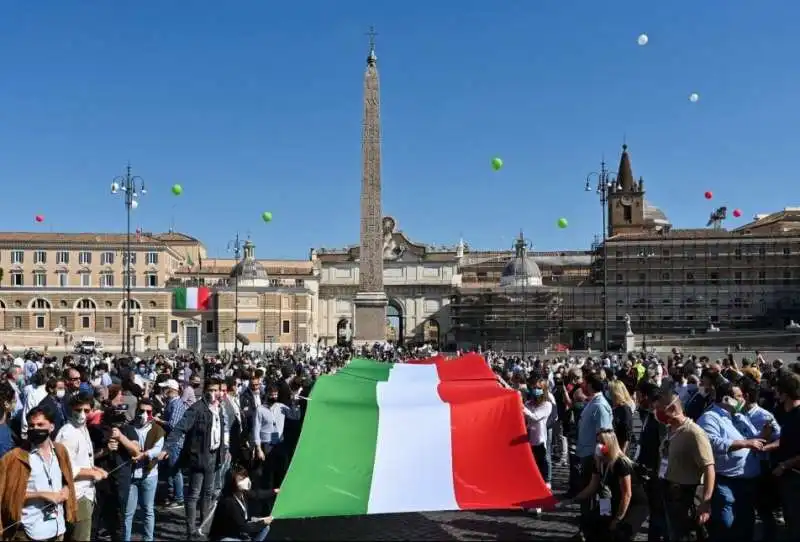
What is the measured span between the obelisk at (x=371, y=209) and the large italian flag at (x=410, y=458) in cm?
3390

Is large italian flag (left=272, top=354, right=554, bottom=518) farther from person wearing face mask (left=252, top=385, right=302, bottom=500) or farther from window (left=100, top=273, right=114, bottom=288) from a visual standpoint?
window (left=100, top=273, right=114, bottom=288)

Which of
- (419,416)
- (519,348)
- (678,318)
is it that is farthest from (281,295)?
(419,416)

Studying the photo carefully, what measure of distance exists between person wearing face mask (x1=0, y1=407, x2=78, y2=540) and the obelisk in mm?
36506

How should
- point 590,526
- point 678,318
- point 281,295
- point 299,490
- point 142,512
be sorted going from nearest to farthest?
point 590,526
point 299,490
point 142,512
point 678,318
point 281,295

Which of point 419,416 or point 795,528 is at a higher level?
point 419,416

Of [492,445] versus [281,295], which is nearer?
[492,445]

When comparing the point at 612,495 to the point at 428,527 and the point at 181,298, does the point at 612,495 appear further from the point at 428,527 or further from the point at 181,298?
the point at 181,298

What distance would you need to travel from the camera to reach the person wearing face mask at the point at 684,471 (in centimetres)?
575

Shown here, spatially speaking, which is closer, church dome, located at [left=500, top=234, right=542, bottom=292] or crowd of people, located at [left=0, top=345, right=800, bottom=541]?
crowd of people, located at [left=0, top=345, right=800, bottom=541]

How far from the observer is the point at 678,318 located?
203ft

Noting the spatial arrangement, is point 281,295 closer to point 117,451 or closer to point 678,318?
point 678,318

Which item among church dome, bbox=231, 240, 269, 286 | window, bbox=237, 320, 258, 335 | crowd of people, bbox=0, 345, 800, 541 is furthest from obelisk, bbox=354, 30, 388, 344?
crowd of people, bbox=0, 345, 800, 541

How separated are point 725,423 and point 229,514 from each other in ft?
13.4

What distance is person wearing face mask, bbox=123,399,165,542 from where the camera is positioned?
6.97m
